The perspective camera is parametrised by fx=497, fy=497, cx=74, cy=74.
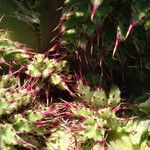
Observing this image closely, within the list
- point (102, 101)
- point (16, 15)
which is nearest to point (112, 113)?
point (102, 101)

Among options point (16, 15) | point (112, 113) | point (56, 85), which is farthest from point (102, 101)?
point (16, 15)

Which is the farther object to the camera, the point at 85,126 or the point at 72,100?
the point at 72,100

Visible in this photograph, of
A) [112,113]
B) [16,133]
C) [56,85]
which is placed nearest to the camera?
[16,133]

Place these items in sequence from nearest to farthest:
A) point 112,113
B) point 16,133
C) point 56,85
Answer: point 16,133
point 112,113
point 56,85

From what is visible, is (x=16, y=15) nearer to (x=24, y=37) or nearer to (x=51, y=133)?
(x=24, y=37)

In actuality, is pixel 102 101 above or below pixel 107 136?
above

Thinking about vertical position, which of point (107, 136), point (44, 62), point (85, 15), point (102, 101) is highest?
point (85, 15)
